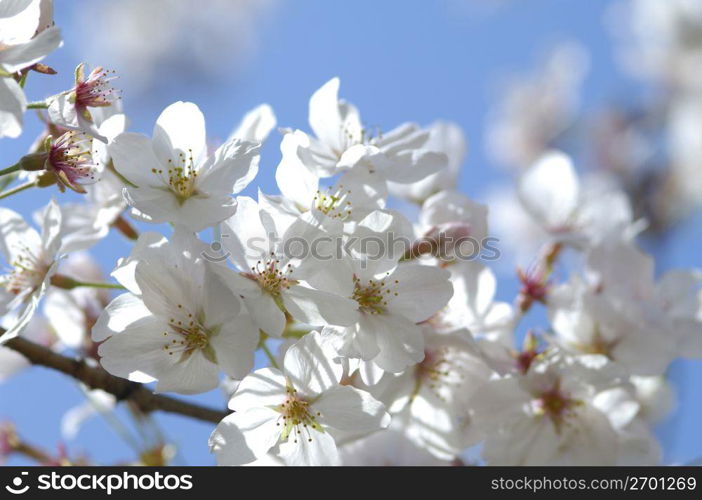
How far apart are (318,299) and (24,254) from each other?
82 centimetres

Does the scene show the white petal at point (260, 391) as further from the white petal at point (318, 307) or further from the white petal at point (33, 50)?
the white petal at point (33, 50)

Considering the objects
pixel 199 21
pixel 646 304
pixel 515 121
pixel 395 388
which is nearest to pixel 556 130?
pixel 515 121

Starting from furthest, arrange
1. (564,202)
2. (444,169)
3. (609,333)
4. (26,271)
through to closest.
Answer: (564,202), (444,169), (609,333), (26,271)

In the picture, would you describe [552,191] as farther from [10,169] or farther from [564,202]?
[10,169]

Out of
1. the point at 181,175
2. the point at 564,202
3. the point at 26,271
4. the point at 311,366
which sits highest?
the point at 564,202

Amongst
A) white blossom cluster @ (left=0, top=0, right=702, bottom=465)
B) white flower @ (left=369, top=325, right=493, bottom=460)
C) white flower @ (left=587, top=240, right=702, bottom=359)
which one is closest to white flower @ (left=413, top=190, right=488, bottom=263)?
white blossom cluster @ (left=0, top=0, right=702, bottom=465)

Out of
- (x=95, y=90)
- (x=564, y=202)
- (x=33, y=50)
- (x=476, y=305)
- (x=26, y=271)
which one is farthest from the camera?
(x=564, y=202)

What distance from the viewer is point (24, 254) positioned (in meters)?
1.94

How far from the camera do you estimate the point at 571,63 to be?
6902mm

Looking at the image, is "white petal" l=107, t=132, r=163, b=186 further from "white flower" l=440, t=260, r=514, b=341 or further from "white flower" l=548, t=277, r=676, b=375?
"white flower" l=548, t=277, r=676, b=375

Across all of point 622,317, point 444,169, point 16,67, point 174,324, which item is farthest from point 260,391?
point 622,317

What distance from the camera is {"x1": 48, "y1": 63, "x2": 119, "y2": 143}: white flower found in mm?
1612

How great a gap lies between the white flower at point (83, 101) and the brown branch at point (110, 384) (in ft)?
1.78

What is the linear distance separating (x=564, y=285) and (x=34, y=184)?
4.71 ft
